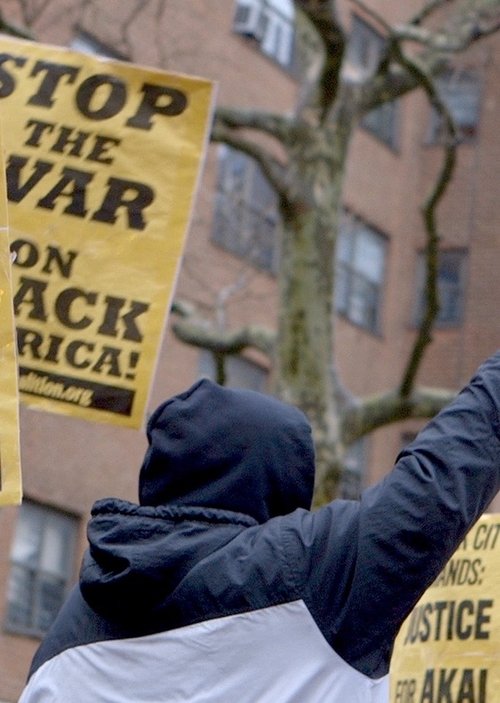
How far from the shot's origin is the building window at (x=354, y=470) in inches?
902

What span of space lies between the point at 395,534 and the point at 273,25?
21.1m

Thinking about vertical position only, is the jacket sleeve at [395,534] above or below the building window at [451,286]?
below

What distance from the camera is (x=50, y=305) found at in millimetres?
5523

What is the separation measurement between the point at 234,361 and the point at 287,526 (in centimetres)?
1947

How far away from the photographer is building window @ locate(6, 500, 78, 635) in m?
19.5

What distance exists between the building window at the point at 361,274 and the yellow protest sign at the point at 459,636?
18903mm

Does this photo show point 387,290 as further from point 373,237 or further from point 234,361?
point 234,361

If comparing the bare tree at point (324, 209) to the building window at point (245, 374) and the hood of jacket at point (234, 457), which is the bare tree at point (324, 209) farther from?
the hood of jacket at point (234, 457)

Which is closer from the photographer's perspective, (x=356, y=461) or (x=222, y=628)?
(x=222, y=628)

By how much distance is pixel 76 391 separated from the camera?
215 inches

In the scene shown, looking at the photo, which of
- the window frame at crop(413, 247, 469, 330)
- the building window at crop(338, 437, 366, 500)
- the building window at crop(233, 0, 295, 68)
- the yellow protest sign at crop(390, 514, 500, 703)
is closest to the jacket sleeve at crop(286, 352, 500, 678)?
the yellow protest sign at crop(390, 514, 500, 703)

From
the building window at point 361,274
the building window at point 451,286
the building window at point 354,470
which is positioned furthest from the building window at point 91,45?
the building window at point 451,286

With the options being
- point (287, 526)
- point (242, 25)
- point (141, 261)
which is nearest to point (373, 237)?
Answer: point (242, 25)

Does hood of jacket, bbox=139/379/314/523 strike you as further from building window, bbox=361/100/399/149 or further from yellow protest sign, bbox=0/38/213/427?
building window, bbox=361/100/399/149
